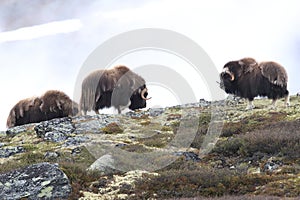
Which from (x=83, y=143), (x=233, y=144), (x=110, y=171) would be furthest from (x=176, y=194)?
(x=83, y=143)

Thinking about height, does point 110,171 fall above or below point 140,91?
below

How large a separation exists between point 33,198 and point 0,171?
2732 mm

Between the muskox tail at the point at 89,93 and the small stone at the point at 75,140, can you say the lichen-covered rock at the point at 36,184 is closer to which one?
the small stone at the point at 75,140

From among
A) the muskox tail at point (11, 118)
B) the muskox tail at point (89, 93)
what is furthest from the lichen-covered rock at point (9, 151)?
the muskox tail at point (11, 118)

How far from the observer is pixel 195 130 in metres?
17.1

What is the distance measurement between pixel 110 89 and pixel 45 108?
111 inches

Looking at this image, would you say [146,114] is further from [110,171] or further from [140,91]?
[110,171]

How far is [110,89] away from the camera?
22.1m

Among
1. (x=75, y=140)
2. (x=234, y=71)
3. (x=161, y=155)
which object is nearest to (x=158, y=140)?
(x=75, y=140)

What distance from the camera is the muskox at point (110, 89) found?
866 inches

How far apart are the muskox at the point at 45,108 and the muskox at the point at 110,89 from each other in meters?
0.70

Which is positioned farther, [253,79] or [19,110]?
[19,110]

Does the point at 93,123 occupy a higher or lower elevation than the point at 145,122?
higher

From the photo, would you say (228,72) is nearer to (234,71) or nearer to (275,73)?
(234,71)
